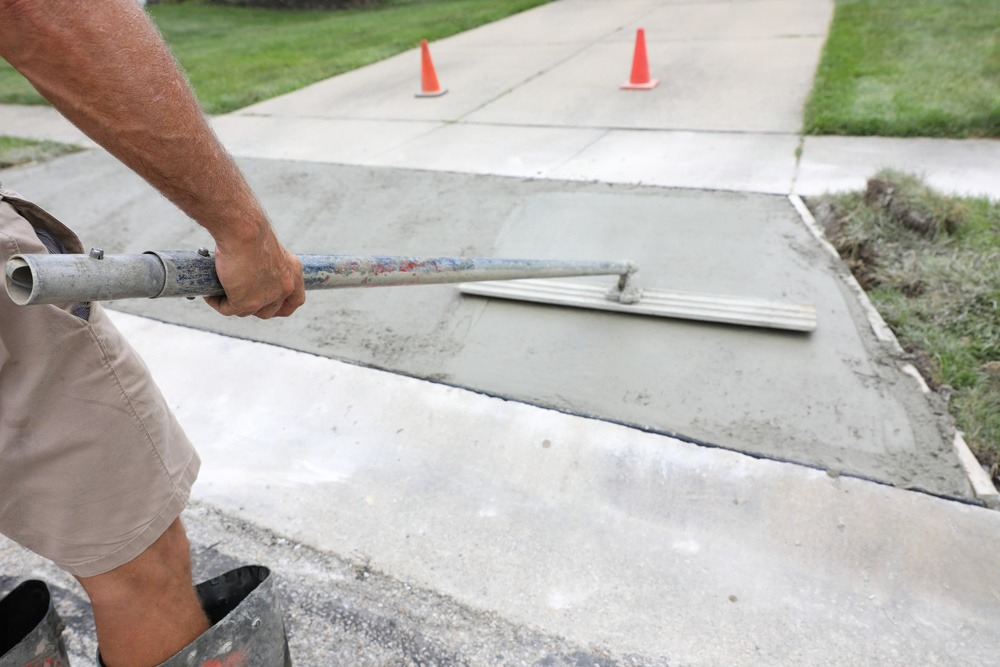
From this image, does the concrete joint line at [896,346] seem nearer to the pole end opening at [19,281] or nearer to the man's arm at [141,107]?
the man's arm at [141,107]

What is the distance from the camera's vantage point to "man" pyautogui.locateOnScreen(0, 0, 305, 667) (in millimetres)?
842

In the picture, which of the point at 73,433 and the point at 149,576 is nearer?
the point at 73,433

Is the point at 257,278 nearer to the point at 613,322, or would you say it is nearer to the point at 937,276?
the point at 613,322

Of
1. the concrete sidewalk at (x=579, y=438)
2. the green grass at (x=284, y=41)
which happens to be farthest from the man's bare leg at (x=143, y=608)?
the green grass at (x=284, y=41)

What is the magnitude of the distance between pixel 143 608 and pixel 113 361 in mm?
447

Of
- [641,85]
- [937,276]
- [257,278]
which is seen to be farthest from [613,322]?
[641,85]

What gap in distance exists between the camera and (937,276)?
2.73 meters

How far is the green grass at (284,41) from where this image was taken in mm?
7352

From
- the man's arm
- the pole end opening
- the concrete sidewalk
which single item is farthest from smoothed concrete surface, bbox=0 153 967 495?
the pole end opening

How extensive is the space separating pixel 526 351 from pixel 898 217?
1913mm

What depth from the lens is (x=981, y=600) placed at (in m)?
1.56

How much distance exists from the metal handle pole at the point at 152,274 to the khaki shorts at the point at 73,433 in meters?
0.19

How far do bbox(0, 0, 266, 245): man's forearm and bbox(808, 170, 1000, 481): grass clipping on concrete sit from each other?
7.20 feet

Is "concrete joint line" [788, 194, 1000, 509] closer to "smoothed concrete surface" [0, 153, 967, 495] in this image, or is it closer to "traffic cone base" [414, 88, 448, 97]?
"smoothed concrete surface" [0, 153, 967, 495]
